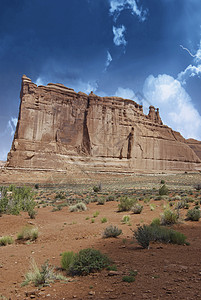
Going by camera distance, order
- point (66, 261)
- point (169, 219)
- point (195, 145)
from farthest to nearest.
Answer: point (195, 145)
point (169, 219)
point (66, 261)

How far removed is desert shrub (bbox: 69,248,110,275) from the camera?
4441 mm

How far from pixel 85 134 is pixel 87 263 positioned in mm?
53586

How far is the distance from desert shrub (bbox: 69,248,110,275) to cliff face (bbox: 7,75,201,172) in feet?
145

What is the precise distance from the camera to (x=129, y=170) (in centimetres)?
5588

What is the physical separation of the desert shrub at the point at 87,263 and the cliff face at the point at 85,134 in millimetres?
44275

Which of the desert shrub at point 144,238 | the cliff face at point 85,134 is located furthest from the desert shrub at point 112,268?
the cliff face at point 85,134

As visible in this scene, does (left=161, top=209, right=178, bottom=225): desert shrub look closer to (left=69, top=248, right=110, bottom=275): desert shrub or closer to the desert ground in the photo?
the desert ground

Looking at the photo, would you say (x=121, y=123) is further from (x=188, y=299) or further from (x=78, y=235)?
(x=188, y=299)

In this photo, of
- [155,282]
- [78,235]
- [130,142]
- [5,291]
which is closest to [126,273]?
[155,282]

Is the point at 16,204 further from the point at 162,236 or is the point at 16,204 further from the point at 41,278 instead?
the point at 41,278

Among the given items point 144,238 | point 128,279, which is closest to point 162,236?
point 144,238

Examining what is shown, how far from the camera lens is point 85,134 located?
5762 centimetres

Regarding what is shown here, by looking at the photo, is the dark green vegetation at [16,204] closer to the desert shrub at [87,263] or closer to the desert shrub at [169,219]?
the desert shrub at [169,219]

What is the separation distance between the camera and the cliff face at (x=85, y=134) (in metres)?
49.2
